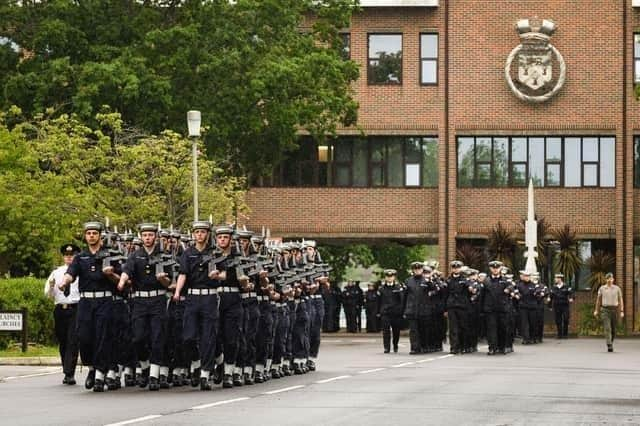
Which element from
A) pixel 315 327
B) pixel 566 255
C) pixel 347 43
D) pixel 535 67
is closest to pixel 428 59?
pixel 347 43

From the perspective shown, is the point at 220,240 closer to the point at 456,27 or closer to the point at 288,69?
the point at 288,69

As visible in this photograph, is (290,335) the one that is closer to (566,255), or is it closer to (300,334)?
(300,334)

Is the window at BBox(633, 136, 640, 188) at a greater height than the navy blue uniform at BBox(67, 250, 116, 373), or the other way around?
the window at BBox(633, 136, 640, 188)

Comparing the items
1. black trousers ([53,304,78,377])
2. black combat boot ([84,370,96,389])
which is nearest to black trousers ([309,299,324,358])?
black trousers ([53,304,78,377])

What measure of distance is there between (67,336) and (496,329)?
53.1ft

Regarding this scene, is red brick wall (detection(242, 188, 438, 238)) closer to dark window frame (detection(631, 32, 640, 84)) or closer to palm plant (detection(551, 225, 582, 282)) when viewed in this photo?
palm plant (detection(551, 225, 582, 282))

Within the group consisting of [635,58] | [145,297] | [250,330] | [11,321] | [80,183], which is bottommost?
[11,321]

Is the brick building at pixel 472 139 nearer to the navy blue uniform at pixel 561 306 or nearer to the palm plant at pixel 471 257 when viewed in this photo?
the palm plant at pixel 471 257

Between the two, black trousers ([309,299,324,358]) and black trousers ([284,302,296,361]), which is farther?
black trousers ([309,299,324,358])

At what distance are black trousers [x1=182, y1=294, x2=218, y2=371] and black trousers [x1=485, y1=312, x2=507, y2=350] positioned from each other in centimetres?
1676

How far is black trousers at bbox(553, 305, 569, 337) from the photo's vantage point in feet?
176

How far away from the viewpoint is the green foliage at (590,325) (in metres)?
57.5

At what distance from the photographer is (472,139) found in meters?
61.2

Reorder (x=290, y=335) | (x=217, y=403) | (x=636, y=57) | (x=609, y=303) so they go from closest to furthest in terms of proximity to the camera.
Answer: (x=217, y=403)
(x=290, y=335)
(x=609, y=303)
(x=636, y=57)
